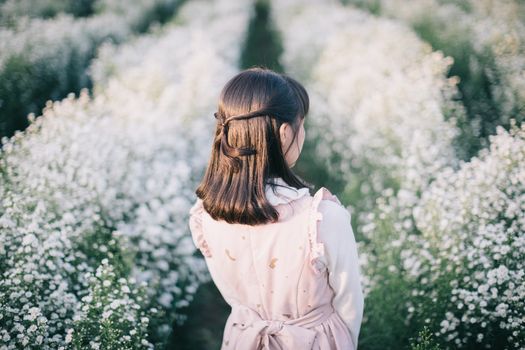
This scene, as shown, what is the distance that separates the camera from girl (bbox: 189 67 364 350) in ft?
5.00

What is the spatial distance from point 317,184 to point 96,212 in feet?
9.17

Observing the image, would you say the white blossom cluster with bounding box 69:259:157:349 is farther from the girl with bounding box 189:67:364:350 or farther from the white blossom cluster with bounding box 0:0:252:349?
the girl with bounding box 189:67:364:350

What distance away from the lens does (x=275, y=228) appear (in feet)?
5.22

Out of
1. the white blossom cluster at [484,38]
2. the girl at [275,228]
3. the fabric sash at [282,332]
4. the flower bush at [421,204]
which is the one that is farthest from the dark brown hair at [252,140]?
the white blossom cluster at [484,38]

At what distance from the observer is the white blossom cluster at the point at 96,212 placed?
8.18 ft

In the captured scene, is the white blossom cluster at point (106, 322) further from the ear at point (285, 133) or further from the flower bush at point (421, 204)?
the flower bush at point (421, 204)

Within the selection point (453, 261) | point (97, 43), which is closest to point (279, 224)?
point (453, 261)

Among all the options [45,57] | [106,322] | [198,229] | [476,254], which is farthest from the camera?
[45,57]

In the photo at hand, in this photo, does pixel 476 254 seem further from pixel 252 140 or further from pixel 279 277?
pixel 252 140

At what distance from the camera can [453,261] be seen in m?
2.78

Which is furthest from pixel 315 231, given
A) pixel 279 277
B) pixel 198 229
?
pixel 198 229

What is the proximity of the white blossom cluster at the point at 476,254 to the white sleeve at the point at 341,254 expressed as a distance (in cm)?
124

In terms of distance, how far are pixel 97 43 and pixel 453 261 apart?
9.32m

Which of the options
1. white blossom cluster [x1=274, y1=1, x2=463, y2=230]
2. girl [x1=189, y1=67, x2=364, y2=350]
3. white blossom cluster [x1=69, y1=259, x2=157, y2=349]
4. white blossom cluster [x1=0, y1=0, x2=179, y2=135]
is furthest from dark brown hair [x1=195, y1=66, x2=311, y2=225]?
white blossom cluster [x1=0, y1=0, x2=179, y2=135]
